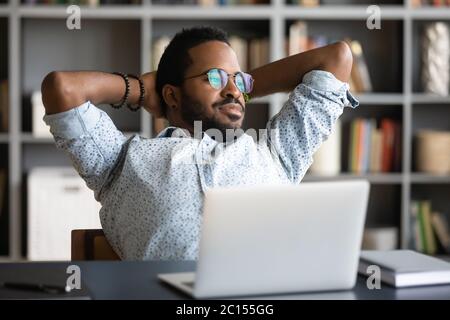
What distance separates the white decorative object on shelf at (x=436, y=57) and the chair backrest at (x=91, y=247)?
8.48ft

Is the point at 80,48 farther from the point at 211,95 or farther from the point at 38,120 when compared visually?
the point at 211,95

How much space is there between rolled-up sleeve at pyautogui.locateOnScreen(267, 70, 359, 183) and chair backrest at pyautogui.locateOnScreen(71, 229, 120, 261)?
44cm

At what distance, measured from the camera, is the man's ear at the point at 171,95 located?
6.16 ft

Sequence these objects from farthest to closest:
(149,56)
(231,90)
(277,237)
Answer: (149,56) → (231,90) → (277,237)

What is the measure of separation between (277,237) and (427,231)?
302 cm

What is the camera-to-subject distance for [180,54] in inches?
73.5

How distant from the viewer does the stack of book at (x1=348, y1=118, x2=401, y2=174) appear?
3.89m

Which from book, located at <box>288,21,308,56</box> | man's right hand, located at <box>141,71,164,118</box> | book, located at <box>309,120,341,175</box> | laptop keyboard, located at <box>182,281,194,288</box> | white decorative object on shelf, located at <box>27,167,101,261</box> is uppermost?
book, located at <box>288,21,308,56</box>

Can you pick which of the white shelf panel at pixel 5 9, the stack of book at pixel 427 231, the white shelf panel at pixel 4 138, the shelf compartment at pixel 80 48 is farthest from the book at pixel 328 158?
the white shelf panel at pixel 5 9

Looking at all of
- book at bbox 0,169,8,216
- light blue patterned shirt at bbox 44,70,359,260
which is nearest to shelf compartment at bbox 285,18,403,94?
book at bbox 0,169,8,216

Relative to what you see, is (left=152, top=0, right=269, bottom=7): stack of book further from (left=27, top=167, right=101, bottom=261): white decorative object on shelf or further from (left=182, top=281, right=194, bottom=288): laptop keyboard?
(left=182, top=281, right=194, bottom=288): laptop keyboard

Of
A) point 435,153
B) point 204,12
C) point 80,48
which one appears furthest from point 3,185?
point 435,153

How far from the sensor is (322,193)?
1.06 m
